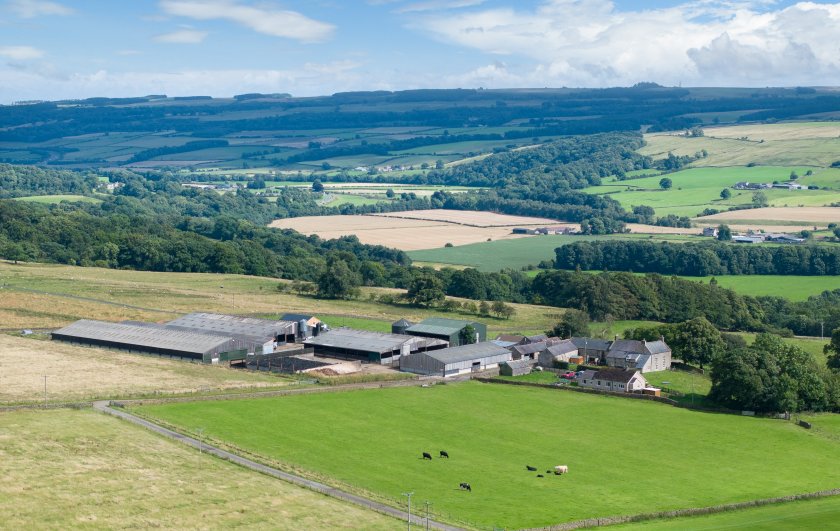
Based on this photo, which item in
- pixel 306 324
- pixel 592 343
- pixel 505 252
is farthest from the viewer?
pixel 505 252

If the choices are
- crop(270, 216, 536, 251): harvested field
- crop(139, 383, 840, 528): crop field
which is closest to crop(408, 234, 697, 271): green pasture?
crop(270, 216, 536, 251): harvested field

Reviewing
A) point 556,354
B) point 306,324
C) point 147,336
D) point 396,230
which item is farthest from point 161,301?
point 396,230

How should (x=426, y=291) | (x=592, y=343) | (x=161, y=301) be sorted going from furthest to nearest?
(x=426, y=291) → (x=161, y=301) → (x=592, y=343)

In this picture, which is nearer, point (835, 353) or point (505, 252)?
point (835, 353)

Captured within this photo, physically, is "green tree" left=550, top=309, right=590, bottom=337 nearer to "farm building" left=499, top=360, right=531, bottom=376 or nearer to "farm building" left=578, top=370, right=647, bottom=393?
"farm building" left=499, top=360, right=531, bottom=376

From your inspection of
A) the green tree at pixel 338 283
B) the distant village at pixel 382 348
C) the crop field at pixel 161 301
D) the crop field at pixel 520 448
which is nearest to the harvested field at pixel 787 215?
the crop field at pixel 161 301

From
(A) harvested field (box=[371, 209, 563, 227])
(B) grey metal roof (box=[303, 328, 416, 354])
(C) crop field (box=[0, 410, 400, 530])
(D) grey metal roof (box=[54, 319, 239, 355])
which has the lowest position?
(A) harvested field (box=[371, 209, 563, 227])

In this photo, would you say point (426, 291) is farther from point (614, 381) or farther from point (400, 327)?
point (614, 381)

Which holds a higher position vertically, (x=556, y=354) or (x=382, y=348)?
(x=382, y=348)

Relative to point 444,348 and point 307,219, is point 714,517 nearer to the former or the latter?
point 444,348
